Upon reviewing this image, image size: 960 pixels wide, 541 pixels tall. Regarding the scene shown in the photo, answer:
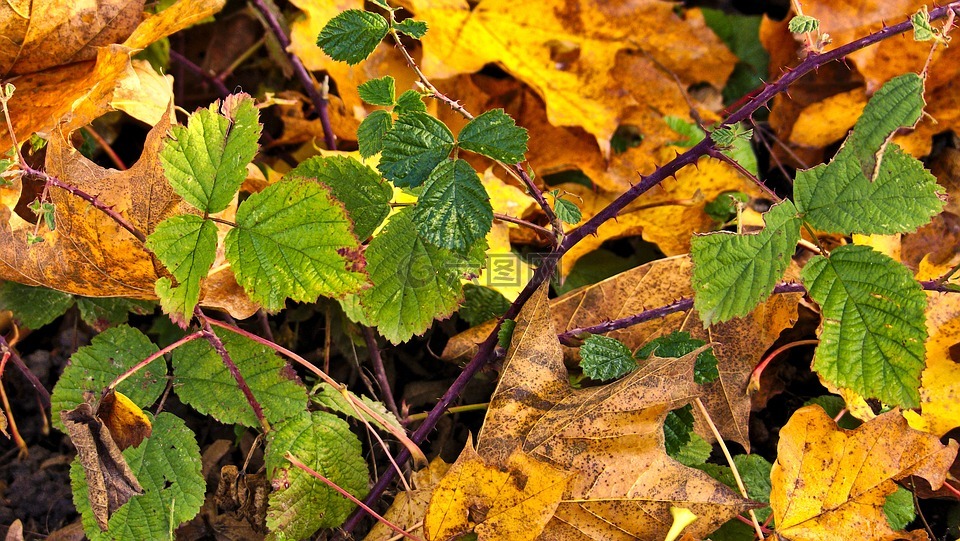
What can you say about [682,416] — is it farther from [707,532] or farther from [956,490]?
A: [956,490]

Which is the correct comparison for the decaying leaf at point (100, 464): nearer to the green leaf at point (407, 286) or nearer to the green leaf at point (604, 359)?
the green leaf at point (407, 286)

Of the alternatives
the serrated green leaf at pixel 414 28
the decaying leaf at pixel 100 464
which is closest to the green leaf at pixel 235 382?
the decaying leaf at pixel 100 464

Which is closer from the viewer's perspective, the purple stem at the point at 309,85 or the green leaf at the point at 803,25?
the green leaf at the point at 803,25

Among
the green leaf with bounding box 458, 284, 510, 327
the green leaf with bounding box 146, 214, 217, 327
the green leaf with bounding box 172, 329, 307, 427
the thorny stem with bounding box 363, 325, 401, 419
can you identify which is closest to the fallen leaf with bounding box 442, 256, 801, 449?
the green leaf with bounding box 458, 284, 510, 327

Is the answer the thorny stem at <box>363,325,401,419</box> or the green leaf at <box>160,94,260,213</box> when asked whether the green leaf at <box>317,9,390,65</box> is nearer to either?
the green leaf at <box>160,94,260,213</box>

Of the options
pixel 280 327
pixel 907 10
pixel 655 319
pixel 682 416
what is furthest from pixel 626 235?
pixel 907 10

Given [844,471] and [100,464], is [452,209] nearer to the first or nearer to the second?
[100,464]
